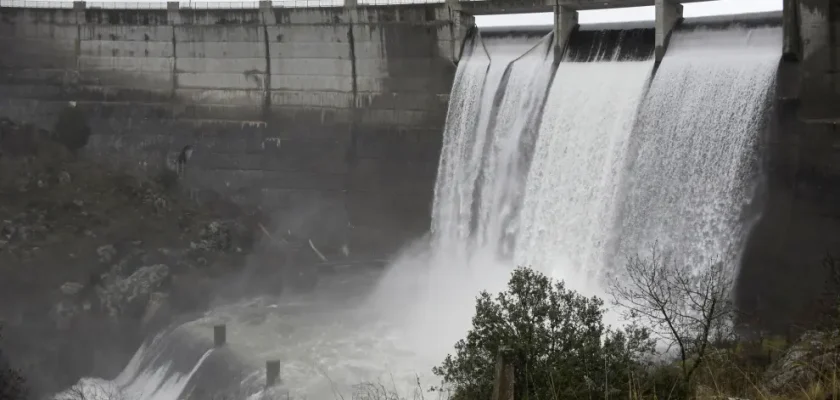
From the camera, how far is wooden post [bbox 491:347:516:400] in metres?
11.8

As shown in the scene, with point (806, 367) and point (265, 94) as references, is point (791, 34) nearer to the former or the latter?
point (806, 367)

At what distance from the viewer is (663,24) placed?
2877 centimetres

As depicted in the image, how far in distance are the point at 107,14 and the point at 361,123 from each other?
12.7 meters

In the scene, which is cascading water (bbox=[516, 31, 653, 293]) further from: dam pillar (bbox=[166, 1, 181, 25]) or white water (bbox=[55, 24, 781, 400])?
dam pillar (bbox=[166, 1, 181, 25])

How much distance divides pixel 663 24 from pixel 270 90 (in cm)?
1725

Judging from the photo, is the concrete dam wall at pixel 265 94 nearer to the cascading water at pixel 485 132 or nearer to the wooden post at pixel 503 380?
the cascading water at pixel 485 132

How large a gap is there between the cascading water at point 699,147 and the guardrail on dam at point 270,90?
19.3 ft

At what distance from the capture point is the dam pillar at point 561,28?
105ft

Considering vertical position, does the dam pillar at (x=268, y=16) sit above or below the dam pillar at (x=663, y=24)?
above

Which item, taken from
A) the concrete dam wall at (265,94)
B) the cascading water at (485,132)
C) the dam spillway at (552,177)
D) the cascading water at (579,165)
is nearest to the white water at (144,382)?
the dam spillway at (552,177)

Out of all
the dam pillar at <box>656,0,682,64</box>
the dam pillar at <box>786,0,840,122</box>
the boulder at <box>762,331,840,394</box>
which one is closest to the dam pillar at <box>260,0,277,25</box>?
the dam pillar at <box>656,0,682,64</box>

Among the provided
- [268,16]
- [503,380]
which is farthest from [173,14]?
[503,380]

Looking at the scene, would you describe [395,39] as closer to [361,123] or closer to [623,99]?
[361,123]

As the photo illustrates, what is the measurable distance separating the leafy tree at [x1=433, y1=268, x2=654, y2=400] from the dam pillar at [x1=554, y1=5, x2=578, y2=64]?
17.8m
